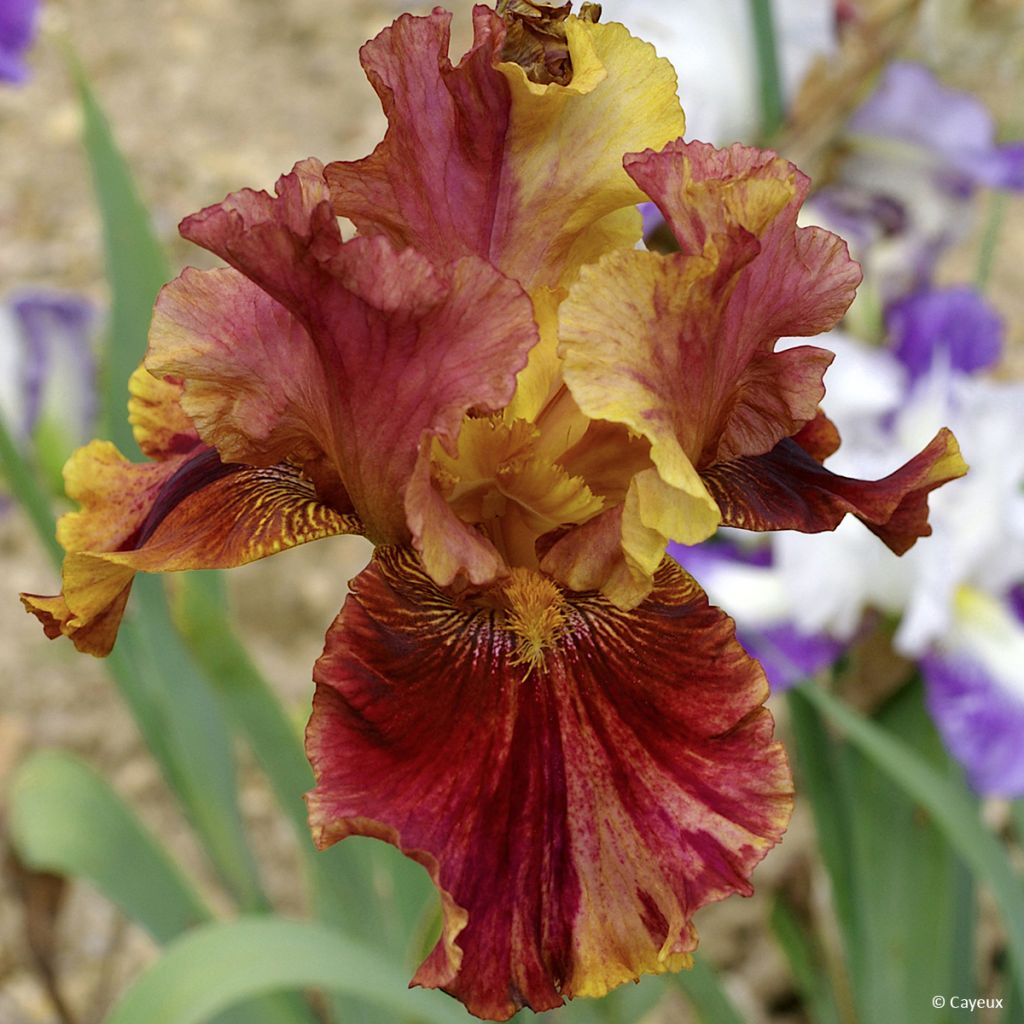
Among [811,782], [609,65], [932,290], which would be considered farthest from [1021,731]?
[609,65]

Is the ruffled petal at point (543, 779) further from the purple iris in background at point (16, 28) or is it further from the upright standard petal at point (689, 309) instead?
the purple iris in background at point (16, 28)

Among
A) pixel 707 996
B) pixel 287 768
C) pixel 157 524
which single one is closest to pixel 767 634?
pixel 707 996

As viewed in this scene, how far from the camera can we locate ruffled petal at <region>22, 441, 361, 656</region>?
0.51 meters

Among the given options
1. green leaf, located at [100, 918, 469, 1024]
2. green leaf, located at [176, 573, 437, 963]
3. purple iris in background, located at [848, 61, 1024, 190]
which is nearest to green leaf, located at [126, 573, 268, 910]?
green leaf, located at [176, 573, 437, 963]

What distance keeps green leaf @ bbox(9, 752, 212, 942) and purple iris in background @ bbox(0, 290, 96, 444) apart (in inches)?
12.3

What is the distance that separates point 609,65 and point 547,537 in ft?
0.66

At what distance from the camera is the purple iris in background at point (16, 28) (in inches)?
43.3

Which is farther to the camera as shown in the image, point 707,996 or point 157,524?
point 707,996

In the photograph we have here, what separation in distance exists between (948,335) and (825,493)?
0.61 m

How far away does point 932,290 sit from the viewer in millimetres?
1190

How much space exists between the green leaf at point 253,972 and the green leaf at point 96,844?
291mm

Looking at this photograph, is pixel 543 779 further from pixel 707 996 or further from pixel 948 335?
pixel 948 335

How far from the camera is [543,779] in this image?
18.4 inches

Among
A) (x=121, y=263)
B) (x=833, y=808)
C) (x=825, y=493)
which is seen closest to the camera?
(x=825, y=493)
